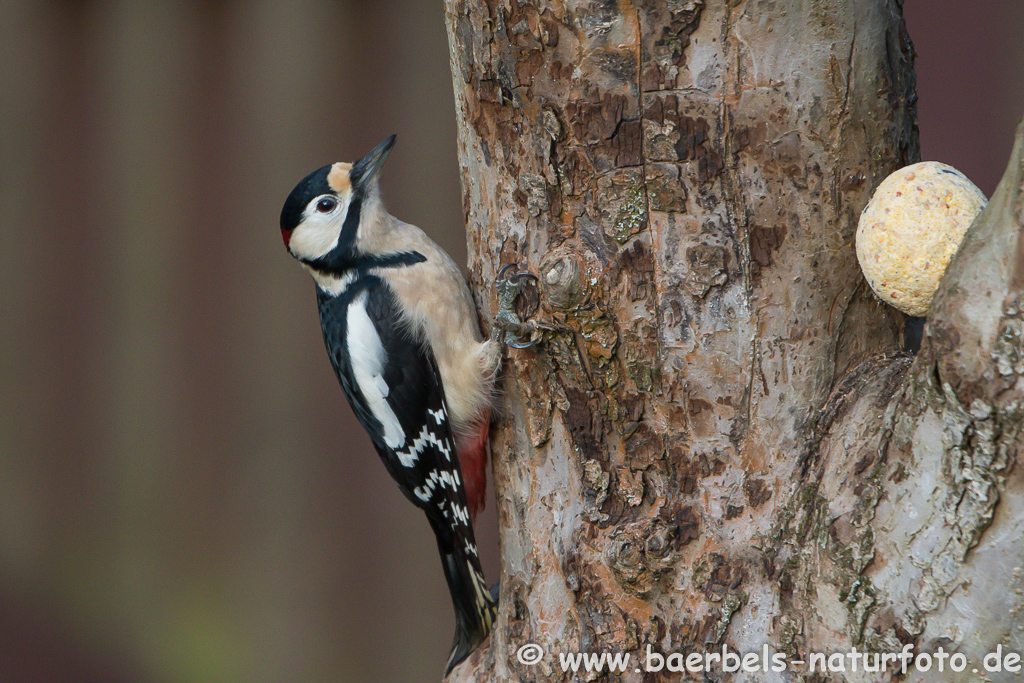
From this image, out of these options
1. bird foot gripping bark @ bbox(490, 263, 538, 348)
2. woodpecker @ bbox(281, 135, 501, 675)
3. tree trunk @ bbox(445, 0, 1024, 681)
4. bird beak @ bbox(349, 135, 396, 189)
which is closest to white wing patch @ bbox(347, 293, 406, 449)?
woodpecker @ bbox(281, 135, 501, 675)

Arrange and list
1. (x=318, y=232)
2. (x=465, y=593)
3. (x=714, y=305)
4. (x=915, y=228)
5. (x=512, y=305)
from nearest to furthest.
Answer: (x=915, y=228), (x=714, y=305), (x=512, y=305), (x=465, y=593), (x=318, y=232)

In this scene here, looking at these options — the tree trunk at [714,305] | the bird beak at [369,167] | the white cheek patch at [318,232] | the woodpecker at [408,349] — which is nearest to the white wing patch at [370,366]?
the woodpecker at [408,349]

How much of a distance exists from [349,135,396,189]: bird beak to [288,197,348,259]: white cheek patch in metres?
0.05

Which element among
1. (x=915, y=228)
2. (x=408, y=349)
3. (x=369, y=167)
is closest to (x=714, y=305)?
(x=915, y=228)

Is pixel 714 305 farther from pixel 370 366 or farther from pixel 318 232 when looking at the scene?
pixel 318 232

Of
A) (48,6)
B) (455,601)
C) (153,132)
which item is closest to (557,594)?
(455,601)

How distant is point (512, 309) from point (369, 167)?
0.72m

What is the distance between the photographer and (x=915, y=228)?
0.98 metres

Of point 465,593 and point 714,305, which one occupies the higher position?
point 714,305

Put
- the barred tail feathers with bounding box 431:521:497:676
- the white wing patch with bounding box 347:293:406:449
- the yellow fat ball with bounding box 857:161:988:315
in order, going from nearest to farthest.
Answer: the yellow fat ball with bounding box 857:161:988:315
the barred tail feathers with bounding box 431:521:497:676
the white wing patch with bounding box 347:293:406:449

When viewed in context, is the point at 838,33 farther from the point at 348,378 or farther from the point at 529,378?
the point at 348,378

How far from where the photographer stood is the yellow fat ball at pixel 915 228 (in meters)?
0.97

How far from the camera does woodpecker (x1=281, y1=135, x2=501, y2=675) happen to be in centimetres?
164

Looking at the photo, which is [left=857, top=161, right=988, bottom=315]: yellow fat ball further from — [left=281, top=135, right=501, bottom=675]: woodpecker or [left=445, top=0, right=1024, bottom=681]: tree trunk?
[left=281, top=135, right=501, bottom=675]: woodpecker
